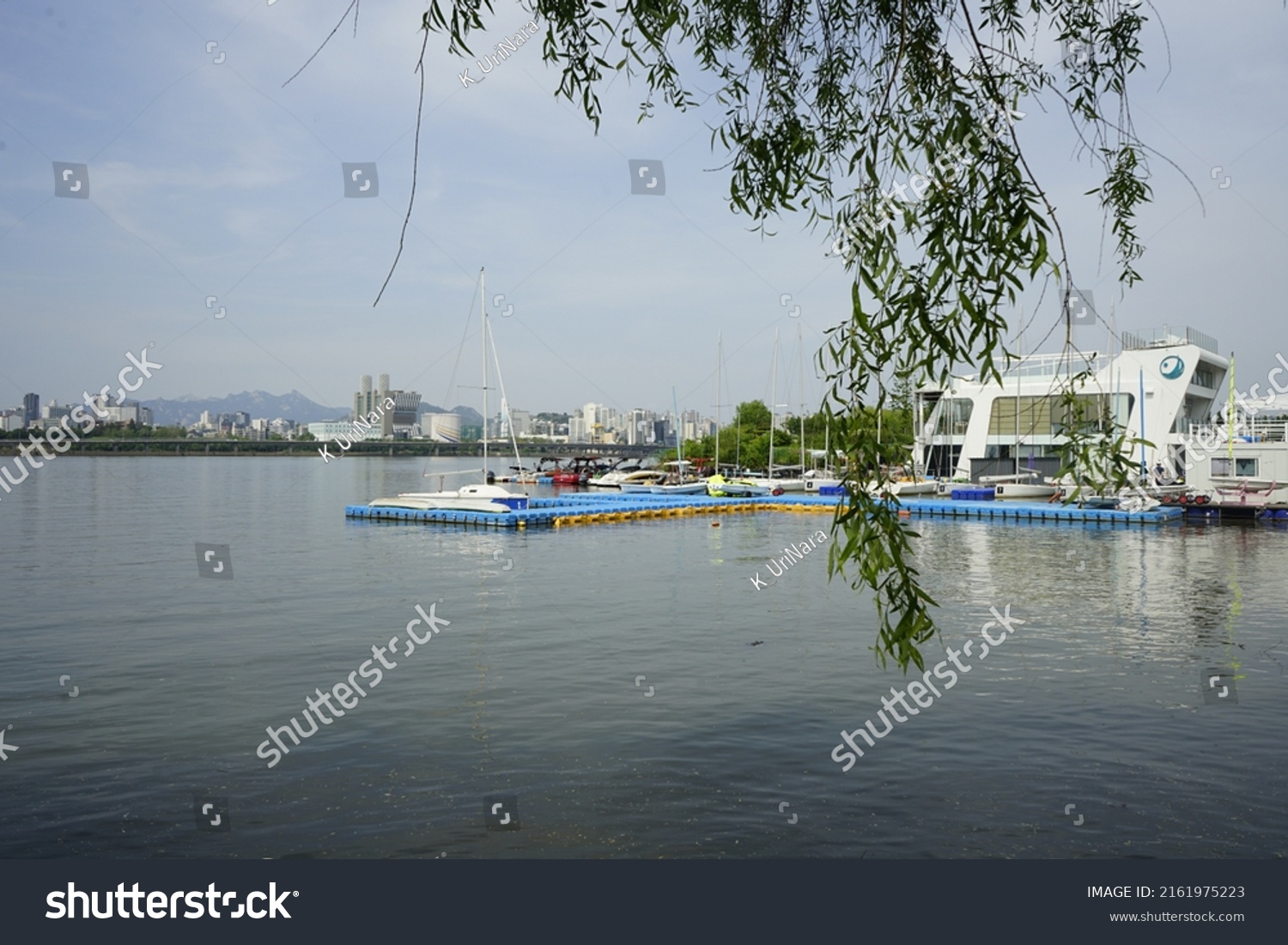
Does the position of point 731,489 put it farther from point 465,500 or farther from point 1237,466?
point 1237,466

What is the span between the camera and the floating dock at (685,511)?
2151 inches

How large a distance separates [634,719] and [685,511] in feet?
163

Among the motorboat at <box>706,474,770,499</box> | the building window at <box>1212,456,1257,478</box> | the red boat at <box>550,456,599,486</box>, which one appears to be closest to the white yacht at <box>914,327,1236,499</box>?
the building window at <box>1212,456,1257,478</box>

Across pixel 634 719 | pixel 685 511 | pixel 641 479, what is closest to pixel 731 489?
pixel 685 511

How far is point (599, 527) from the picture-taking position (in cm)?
5403

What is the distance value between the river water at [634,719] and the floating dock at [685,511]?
21.5m

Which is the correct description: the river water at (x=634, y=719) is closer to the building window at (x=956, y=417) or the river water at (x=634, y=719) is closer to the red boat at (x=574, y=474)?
the building window at (x=956, y=417)

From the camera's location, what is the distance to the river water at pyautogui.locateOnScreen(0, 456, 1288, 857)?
10.8 m

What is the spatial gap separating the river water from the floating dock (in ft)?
70.5

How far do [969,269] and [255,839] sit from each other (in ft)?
30.4

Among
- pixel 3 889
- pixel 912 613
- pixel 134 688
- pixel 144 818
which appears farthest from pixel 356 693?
pixel 912 613

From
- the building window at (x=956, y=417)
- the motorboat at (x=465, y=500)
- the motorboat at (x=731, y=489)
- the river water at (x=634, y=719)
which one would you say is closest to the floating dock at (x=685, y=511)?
the motorboat at (x=465, y=500)

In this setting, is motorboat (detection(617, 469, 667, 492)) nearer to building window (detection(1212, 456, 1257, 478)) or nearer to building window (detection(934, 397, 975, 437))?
building window (detection(934, 397, 975, 437))

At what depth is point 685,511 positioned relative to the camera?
64875mm
